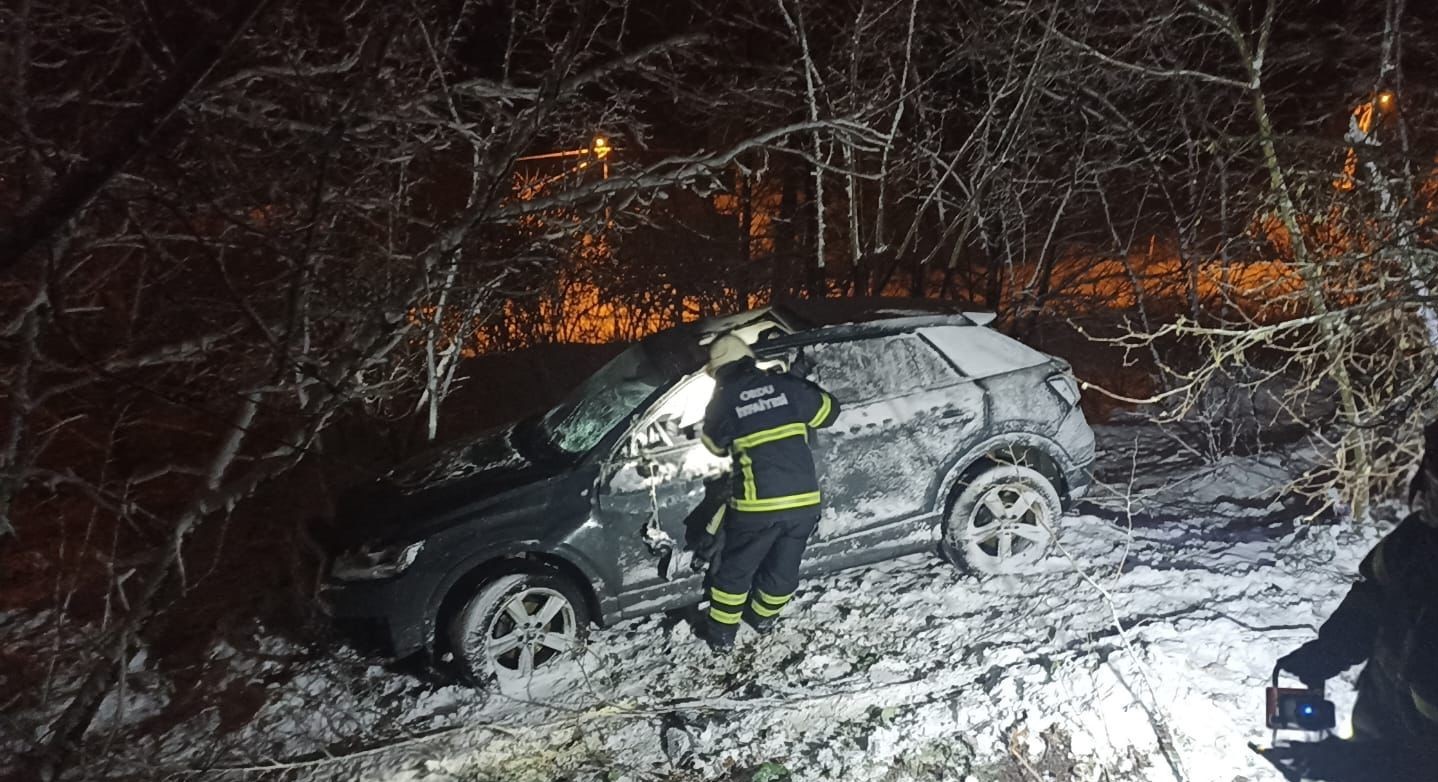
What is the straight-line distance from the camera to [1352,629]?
11.8 ft

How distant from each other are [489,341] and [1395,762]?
11.3 metres

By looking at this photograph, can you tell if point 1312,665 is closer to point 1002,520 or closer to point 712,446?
point 1002,520

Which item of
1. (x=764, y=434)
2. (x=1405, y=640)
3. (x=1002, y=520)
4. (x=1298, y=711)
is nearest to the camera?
(x=1405, y=640)

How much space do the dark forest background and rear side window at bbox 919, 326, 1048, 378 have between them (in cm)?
76

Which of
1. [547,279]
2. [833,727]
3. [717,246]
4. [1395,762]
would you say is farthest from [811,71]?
[1395,762]

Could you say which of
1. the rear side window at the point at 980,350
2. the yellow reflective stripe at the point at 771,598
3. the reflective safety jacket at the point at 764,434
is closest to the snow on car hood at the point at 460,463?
the reflective safety jacket at the point at 764,434

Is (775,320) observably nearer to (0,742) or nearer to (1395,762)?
(1395,762)

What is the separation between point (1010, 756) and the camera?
11.4ft

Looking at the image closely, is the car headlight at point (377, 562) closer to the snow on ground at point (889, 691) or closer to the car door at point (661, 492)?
the snow on ground at point (889, 691)

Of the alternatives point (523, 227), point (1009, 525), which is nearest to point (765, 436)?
point (1009, 525)

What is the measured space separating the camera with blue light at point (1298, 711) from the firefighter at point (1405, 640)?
12 cm

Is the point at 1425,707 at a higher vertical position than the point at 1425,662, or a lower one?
lower

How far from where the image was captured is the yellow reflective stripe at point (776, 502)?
164 inches

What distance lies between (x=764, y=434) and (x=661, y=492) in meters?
0.73
